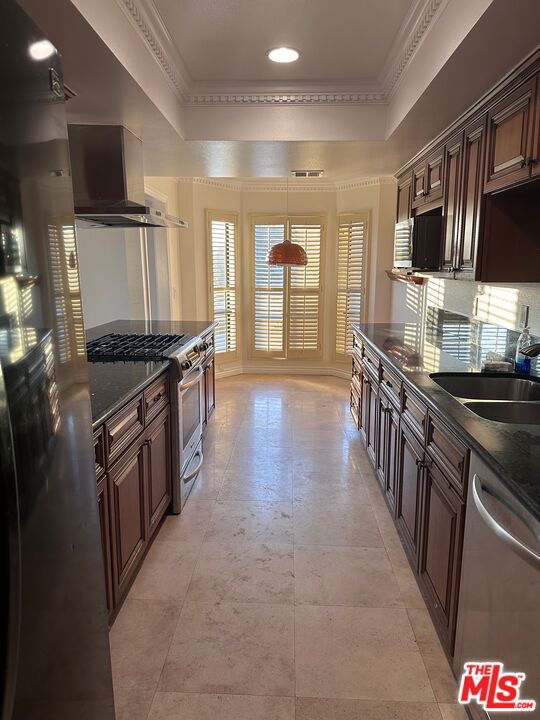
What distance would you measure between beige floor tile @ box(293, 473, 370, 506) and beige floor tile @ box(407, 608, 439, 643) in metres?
0.99

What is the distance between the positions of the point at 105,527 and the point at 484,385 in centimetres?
184

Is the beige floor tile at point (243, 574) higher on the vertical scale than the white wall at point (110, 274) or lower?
lower

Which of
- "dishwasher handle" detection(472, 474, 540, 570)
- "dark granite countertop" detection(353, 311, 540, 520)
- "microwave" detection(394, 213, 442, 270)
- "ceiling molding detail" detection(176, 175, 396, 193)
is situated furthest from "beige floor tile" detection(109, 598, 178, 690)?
"ceiling molding detail" detection(176, 175, 396, 193)

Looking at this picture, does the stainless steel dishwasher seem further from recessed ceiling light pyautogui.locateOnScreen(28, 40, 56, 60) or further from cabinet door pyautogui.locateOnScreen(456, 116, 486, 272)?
cabinet door pyautogui.locateOnScreen(456, 116, 486, 272)

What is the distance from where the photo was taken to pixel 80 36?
1854mm

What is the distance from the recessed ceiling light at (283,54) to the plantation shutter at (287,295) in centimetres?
354

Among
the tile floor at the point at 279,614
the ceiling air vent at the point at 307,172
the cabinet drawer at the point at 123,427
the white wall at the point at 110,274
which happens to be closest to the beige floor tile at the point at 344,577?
the tile floor at the point at 279,614

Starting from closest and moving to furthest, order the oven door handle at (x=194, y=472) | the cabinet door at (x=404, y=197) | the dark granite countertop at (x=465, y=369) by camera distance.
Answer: the dark granite countertop at (x=465, y=369) < the oven door handle at (x=194, y=472) < the cabinet door at (x=404, y=197)

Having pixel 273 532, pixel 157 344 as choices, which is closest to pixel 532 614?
pixel 273 532

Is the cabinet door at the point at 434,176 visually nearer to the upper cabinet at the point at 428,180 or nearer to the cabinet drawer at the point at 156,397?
the upper cabinet at the point at 428,180

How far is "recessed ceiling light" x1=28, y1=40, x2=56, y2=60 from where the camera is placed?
0.85m

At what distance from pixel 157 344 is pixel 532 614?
2.61 metres

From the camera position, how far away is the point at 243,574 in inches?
93.3

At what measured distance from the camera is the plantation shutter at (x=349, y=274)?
19.6 feet
